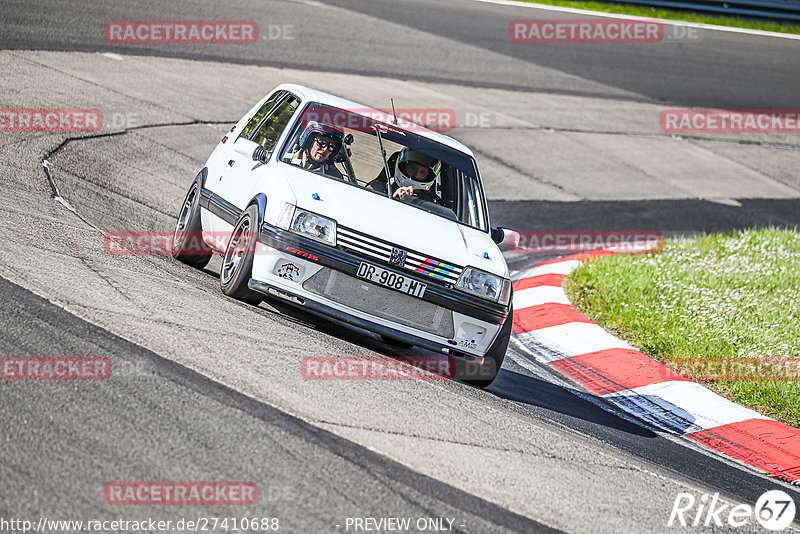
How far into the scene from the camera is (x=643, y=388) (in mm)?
Answer: 7578

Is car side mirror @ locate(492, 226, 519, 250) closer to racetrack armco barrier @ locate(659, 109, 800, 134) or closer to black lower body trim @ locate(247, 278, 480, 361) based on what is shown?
black lower body trim @ locate(247, 278, 480, 361)

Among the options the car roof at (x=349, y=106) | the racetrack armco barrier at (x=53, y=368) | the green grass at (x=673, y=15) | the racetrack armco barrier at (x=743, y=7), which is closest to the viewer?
the racetrack armco barrier at (x=53, y=368)

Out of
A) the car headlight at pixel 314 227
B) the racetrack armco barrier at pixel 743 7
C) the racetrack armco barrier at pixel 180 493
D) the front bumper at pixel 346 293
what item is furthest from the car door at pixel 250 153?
the racetrack armco barrier at pixel 743 7

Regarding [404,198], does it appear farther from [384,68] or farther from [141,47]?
[384,68]

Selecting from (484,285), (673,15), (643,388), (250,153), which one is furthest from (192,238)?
(673,15)

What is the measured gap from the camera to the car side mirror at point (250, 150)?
22.9 ft

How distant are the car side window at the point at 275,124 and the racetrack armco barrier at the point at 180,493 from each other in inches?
153

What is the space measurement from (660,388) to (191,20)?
41.8 feet

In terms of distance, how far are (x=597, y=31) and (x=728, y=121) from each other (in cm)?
634

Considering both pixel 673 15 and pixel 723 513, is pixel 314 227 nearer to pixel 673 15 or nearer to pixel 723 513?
pixel 723 513

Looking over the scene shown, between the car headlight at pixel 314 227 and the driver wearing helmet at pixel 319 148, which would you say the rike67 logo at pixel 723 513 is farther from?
the driver wearing helmet at pixel 319 148

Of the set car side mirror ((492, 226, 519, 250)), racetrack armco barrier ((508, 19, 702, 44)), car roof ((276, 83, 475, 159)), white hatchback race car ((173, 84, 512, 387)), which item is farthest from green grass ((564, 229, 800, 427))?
racetrack armco barrier ((508, 19, 702, 44))

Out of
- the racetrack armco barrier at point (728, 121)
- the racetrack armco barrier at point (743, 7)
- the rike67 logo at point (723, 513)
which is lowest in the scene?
the rike67 logo at point (723, 513)

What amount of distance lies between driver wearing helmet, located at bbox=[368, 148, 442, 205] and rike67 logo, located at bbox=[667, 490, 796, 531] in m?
3.11
